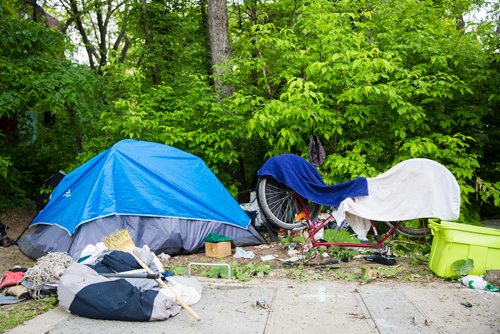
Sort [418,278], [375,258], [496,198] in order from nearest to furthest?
[418,278] < [375,258] < [496,198]

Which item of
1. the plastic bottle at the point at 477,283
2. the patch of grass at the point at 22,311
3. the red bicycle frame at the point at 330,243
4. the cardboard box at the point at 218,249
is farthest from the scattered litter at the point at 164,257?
the plastic bottle at the point at 477,283

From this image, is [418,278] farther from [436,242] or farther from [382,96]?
[382,96]

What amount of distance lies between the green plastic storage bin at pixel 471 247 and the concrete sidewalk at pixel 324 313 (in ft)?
0.97

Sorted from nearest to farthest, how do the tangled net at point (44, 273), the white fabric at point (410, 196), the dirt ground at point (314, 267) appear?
the tangled net at point (44, 273) < the dirt ground at point (314, 267) < the white fabric at point (410, 196)

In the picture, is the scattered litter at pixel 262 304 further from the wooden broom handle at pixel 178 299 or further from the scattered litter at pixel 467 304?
the scattered litter at pixel 467 304

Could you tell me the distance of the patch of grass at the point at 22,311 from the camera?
3.69m

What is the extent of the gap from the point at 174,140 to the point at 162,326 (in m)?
4.46

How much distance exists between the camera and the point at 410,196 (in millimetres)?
5332

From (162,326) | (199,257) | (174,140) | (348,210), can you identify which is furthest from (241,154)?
(162,326)

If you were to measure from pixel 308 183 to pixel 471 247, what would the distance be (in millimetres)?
2040

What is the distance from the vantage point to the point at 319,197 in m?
5.62

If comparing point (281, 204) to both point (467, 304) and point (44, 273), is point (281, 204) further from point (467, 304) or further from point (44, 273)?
point (44, 273)

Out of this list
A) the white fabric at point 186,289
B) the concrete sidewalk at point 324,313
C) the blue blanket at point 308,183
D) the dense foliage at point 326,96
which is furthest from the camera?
the dense foliage at point 326,96

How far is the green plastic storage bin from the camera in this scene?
14.9ft
